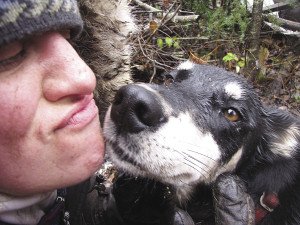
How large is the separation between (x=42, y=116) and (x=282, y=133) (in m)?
2.02

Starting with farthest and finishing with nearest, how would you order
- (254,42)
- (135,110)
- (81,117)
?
(254,42)
(135,110)
(81,117)

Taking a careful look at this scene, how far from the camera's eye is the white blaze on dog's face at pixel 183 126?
75.0 inches

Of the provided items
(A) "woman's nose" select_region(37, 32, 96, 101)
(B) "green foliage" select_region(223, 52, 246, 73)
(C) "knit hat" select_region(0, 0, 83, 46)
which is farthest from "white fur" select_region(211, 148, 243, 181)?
(B) "green foliage" select_region(223, 52, 246, 73)

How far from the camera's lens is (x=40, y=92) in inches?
56.4

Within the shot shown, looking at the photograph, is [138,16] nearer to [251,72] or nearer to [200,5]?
[200,5]

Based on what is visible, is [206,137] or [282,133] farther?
[282,133]

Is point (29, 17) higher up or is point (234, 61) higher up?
point (29, 17)

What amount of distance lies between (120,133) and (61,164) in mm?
469

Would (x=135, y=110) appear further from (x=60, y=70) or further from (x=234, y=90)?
(x=234, y=90)

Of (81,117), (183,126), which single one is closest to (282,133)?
(183,126)

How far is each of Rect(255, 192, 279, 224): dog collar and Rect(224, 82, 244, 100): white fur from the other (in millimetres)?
696

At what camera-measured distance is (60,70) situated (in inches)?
58.3

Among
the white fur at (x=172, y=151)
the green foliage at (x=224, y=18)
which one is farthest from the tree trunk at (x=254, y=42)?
the white fur at (x=172, y=151)

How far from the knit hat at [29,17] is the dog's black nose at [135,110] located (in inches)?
18.4
